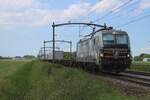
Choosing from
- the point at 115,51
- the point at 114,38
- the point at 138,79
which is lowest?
the point at 138,79

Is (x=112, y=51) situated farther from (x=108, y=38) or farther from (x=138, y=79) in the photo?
(x=138, y=79)

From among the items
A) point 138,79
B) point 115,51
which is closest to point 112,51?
point 115,51

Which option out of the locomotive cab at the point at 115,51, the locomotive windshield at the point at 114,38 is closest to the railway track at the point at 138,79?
the locomotive cab at the point at 115,51

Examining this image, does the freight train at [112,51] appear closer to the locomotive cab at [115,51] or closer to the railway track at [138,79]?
the locomotive cab at [115,51]

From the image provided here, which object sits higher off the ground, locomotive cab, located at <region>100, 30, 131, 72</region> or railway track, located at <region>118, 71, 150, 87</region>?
locomotive cab, located at <region>100, 30, 131, 72</region>

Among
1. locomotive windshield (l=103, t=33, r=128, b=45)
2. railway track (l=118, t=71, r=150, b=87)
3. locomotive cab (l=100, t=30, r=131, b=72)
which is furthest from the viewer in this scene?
locomotive windshield (l=103, t=33, r=128, b=45)

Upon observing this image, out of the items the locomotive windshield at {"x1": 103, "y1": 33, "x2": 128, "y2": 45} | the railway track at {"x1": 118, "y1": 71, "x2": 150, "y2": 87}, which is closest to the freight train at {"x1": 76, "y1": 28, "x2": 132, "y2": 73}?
the locomotive windshield at {"x1": 103, "y1": 33, "x2": 128, "y2": 45}

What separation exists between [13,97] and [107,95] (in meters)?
9.93

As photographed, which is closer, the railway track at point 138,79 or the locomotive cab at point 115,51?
the railway track at point 138,79

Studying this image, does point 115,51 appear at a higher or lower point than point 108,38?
lower

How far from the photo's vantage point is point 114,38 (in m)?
34.5

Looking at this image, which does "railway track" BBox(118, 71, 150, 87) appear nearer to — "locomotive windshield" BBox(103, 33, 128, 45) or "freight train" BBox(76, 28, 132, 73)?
"freight train" BBox(76, 28, 132, 73)

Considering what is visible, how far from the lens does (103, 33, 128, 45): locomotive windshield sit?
112 ft

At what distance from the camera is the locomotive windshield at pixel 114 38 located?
3422 centimetres
